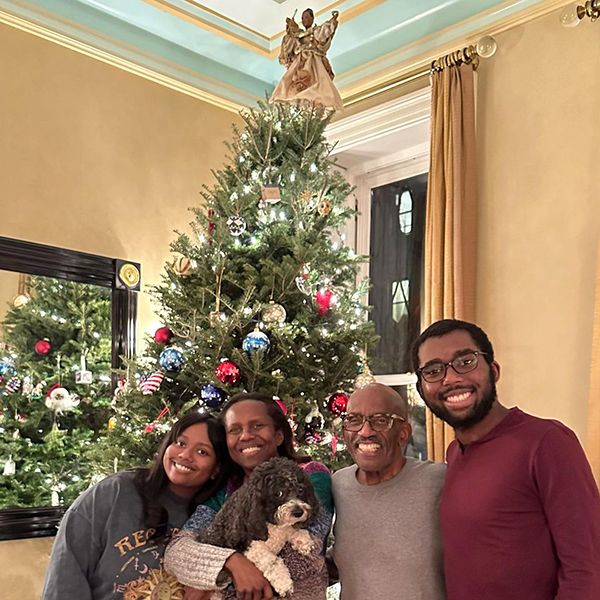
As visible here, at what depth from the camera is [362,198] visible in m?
5.10

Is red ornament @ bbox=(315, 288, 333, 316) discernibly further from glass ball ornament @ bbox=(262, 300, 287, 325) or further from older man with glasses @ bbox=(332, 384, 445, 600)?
older man with glasses @ bbox=(332, 384, 445, 600)

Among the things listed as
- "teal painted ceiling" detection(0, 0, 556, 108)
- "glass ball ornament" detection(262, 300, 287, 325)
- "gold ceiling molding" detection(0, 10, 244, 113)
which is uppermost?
"teal painted ceiling" detection(0, 0, 556, 108)

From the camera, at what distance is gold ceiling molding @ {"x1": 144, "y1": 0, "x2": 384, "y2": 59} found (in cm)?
412

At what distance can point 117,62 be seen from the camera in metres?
4.37

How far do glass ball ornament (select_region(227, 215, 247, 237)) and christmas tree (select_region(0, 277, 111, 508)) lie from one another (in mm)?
1069

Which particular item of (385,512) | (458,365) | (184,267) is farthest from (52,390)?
(458,365)

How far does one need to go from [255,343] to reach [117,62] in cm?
216

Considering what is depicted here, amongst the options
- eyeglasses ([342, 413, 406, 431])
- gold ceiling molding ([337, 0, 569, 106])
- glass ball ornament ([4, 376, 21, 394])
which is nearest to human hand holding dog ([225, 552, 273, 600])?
eyeglasses ([342, 413, 406, 431])

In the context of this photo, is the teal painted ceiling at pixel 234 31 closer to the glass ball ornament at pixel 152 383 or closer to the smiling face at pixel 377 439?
the glass ball ornament at pixel 152 383

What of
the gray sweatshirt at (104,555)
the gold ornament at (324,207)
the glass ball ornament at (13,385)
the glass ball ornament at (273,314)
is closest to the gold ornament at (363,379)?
the glass ball ornament at (273,314)

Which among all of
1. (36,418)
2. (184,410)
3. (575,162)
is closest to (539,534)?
(184,410)

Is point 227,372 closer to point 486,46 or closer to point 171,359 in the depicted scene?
point 171,359

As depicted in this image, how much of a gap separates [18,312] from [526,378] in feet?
8.63

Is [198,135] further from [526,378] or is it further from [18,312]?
[526,378]
